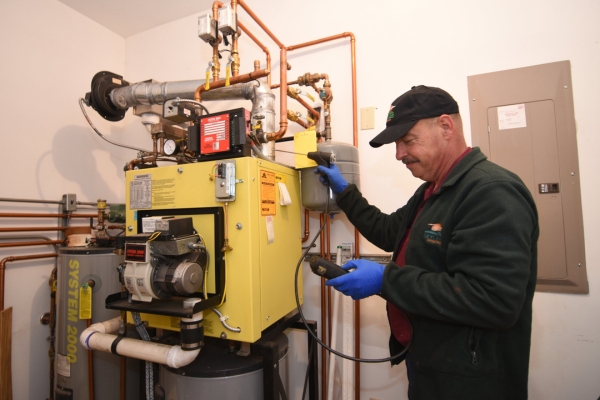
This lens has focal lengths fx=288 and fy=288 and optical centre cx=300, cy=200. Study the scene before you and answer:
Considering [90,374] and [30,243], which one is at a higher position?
[30,243]

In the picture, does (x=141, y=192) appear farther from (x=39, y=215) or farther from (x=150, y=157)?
(x=39, y=215)

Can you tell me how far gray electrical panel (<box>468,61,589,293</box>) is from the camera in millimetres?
1188

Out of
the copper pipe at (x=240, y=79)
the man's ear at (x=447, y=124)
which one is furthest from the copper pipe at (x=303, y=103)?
the man's ear at (x=447, y=124)

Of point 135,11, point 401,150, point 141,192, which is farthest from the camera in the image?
point 135,11

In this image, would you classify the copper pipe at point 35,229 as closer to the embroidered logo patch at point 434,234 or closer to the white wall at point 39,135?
the white wall at point 39,135

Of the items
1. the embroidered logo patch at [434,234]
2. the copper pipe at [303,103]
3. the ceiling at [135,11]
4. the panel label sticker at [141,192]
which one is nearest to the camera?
the embroidered logo patch at [434,234]

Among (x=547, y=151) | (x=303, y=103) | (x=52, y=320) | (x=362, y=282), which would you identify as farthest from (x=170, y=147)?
(x=547, y=151)

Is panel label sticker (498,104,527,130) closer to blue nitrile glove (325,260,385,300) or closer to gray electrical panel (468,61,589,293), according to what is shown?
gray electrical panel (468,61,589,293)

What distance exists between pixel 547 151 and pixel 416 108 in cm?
76

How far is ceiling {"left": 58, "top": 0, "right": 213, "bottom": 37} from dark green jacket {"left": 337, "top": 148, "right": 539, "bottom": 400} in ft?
6.64

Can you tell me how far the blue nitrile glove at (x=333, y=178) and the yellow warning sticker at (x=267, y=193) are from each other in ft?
0.77

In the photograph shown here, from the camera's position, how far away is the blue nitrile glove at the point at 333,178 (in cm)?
123

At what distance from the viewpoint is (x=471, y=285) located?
706mm

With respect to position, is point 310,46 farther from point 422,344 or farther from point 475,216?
point 422,344
